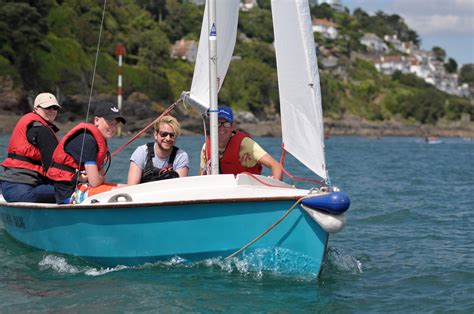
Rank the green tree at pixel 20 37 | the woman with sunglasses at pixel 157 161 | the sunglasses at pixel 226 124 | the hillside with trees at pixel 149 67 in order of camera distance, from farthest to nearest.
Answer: the hillside with trees at pixel 149 67
the green tree at pixel 20 37
the sunglasses at pixel 226 124
the woman with sunglasses at pixel 157 161

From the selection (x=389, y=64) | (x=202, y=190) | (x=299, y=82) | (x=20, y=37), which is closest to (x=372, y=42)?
(x=389, y=64)

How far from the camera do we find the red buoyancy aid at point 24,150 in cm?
858

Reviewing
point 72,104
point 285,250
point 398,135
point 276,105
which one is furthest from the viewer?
point 398,135

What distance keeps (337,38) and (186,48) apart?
254ft

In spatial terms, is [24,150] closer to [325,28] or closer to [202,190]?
[202,190]

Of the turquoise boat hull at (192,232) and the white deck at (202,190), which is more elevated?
the white deck at (202,190)

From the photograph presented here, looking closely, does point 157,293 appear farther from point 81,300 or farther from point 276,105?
point 276,105

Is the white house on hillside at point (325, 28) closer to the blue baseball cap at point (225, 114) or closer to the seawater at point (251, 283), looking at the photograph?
the seawater at point (251, 283)

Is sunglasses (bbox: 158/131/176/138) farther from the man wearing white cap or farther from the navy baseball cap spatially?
the man wearing white cap

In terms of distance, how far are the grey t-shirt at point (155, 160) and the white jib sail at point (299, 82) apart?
1387 millimetres

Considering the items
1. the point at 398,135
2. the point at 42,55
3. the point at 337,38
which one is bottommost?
the point at 398,135

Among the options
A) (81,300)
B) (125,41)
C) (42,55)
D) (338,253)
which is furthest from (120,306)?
(125,41)

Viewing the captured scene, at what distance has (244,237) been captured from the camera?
7.26m

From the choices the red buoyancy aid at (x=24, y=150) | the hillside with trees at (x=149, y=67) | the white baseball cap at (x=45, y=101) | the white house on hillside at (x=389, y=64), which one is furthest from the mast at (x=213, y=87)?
the white house on hillside at (x=389, y=64)
